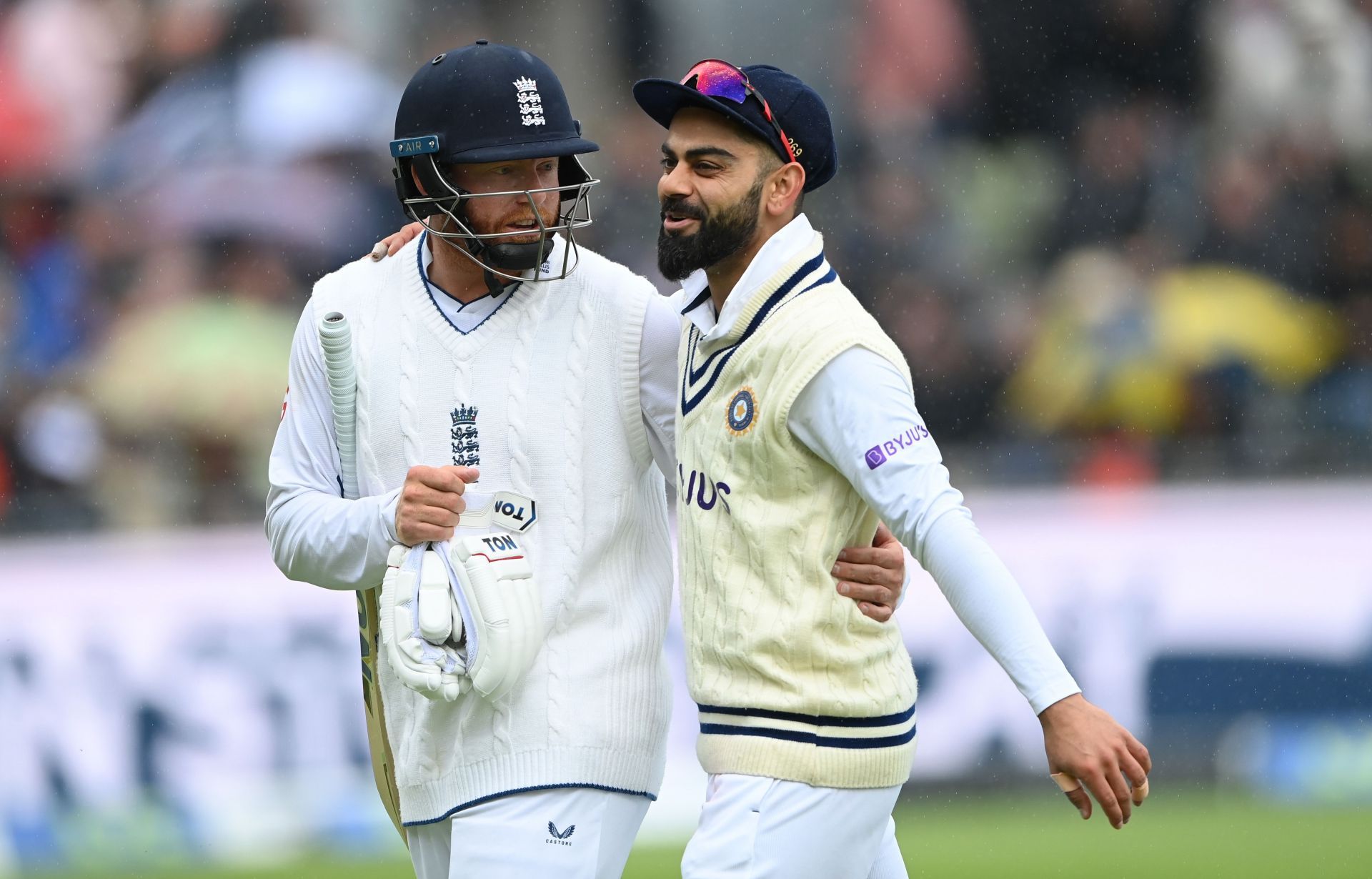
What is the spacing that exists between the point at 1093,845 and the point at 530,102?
5.00 m

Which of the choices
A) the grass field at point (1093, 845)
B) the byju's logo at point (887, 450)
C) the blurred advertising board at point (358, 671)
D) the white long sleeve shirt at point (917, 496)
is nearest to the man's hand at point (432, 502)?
the white long sleeve shirt at point (917, 496)

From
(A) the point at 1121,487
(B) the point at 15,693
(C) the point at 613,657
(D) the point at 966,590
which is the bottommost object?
(B) the point at 15,693

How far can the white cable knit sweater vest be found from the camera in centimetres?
374

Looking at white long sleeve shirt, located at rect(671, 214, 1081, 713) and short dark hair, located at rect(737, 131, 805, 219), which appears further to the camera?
short dark hair, located at rect(737, 131, 805, 219)

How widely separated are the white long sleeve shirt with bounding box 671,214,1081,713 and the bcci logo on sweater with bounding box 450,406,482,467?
2.27 feet

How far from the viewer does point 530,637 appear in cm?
364

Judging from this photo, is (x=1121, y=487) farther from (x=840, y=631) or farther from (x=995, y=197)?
(x=840, y=631)

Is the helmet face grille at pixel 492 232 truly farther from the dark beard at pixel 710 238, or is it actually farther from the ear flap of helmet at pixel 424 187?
the dark beard at pixel 710 238

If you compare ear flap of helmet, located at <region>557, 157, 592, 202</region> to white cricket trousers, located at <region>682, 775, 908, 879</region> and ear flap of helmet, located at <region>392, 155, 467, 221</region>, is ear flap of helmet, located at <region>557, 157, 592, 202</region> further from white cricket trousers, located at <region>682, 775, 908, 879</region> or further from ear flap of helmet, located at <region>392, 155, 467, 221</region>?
white cricket trousers, located at <region>682, 775, 908, 879</region>

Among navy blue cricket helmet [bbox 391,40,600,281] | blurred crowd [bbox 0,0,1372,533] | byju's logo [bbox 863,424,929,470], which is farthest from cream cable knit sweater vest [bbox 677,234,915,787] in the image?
blurred crowd [bbox 0,0,1372,533]

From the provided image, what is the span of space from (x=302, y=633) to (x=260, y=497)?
0.86 meters

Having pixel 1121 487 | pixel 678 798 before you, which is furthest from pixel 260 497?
pixel 1121 487

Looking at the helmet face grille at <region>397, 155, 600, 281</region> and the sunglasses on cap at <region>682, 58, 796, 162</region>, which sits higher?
the sunglasses on cap at <region>682, 58, 796, 162</region>

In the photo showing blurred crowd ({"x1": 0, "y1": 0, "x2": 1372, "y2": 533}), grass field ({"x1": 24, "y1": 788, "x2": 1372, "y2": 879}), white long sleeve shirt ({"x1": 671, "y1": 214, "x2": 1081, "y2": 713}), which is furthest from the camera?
blurred crowd ({"x1": 0, "y1": 0, "x2": 1372, "y2": 533})
